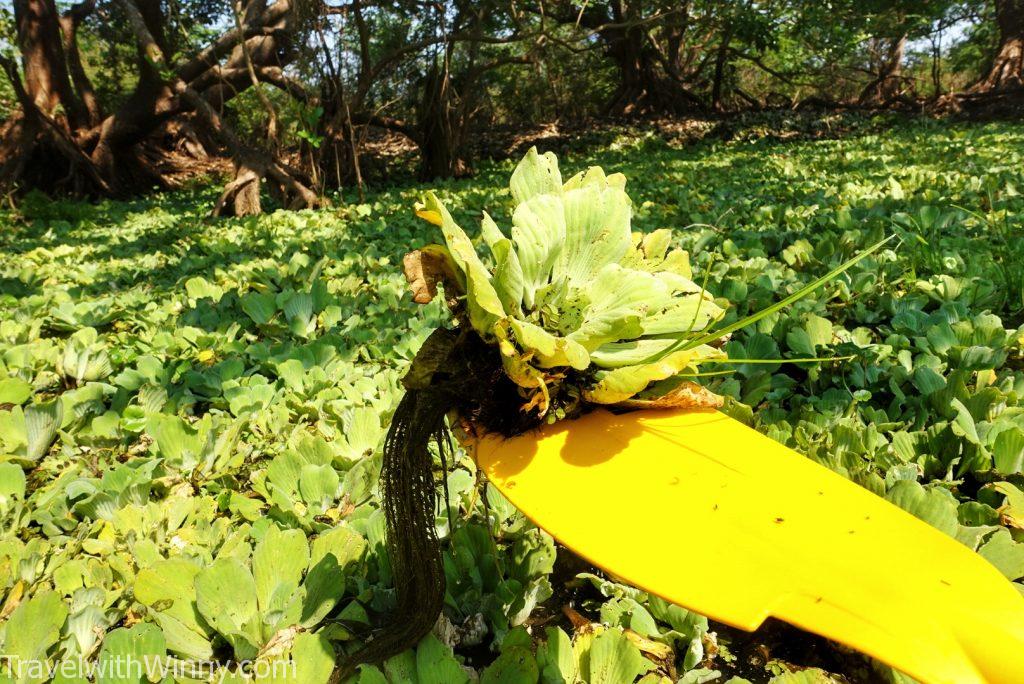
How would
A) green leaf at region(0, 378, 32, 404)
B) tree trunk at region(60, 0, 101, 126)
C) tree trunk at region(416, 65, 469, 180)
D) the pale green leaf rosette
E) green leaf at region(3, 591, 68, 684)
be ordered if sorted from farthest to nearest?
tree trunk at region(60, 0, 101, 126), tree trunk at region(416, 65, 469, 180), green leaf at region(0, 378, 32, 404), green leaf at region(3, 591, 68, 684), the pale green leaf rosette

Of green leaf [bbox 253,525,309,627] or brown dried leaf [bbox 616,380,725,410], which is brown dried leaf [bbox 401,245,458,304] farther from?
green leaf [bbox 253,525,309,627]

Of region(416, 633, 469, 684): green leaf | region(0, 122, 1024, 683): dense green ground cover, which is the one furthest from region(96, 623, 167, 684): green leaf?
region(416, 633, 469, 684): green leaf

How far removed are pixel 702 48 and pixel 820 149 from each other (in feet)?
27.2

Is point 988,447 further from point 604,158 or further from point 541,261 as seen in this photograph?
point 604,158

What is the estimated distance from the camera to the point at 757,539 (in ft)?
1.67

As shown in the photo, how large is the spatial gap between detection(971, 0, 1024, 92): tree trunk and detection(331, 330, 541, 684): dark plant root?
12.8 metres

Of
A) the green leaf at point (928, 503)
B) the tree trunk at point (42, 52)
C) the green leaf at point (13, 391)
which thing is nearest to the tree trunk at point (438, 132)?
the tree trunk at point (42, 52)

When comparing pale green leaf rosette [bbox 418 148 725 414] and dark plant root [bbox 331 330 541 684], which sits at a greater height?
pale green leaf rosette [bbox 418 148 725 414]

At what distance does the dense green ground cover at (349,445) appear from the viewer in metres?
0.83

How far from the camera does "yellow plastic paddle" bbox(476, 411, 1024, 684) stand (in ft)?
1.42

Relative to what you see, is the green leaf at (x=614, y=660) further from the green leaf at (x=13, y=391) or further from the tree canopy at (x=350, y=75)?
the tree canopy at (x=350, y=75)

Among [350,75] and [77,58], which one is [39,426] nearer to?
[350,75]

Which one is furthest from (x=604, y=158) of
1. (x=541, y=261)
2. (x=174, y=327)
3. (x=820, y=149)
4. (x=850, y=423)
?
(x=541, y=261)

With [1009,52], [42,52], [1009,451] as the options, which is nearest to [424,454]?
[1009,451]
